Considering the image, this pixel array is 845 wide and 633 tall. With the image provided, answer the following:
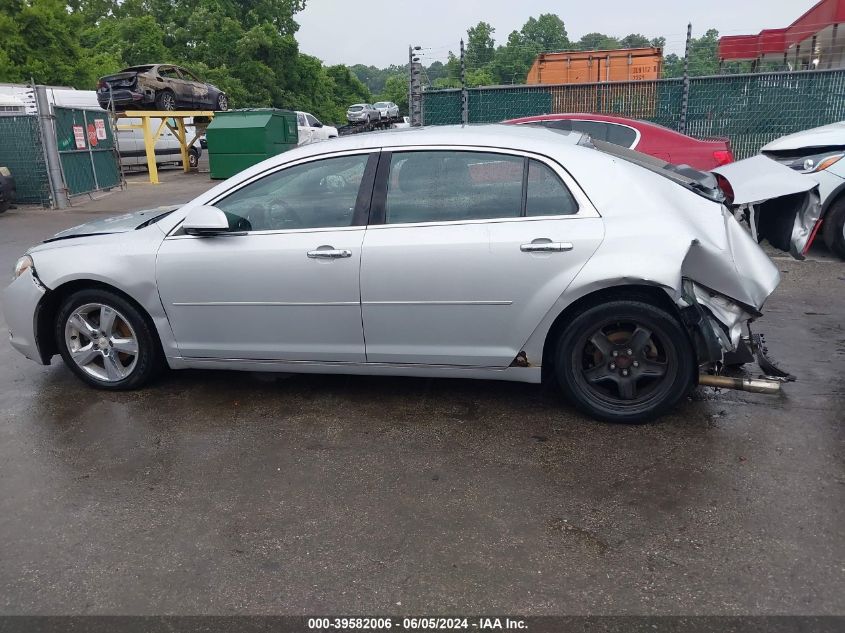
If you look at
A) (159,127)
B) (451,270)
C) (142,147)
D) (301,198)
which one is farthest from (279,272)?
(142,147)

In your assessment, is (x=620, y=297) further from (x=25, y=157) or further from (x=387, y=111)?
(x=387, y=111)

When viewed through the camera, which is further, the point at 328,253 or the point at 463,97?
the point at 463,97

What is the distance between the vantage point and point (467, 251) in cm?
373

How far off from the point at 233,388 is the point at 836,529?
3.51 m

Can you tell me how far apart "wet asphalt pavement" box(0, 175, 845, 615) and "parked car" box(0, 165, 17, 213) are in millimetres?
11078

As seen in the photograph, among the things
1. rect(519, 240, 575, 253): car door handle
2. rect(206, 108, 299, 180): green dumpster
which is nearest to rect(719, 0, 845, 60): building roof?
rect(206, 108, 299, 180): green dumpster

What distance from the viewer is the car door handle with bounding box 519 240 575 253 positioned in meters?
3.62

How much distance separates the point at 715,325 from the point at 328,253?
85.4 inches

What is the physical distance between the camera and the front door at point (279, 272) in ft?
12.9

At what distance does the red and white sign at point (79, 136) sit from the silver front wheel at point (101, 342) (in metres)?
12.4

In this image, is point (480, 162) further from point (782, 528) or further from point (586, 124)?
point (586, 124)

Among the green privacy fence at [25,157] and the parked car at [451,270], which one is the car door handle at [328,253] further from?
the green privacy fence at [25,157]

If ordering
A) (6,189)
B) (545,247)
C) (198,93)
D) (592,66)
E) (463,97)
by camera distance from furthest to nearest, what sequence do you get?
(198,93) < (592,66) < (6,189) < (463,97) < (545,247)

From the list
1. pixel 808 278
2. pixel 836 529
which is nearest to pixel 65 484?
pixel 836 529
